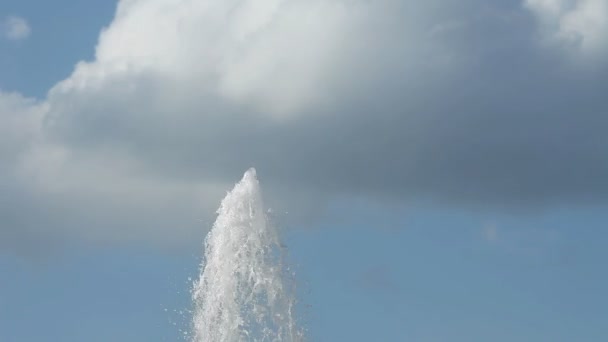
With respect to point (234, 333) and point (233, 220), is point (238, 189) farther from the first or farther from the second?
point (234, 333)

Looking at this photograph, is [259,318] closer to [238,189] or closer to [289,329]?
[289,329]

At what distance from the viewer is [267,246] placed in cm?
11450

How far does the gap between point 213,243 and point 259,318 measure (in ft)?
22.6

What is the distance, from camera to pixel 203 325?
371 ft

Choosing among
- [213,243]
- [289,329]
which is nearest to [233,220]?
[213,243]

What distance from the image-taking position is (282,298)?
371ft

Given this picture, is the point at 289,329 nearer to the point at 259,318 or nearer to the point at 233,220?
the point at 259,318

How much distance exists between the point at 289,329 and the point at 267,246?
642cm

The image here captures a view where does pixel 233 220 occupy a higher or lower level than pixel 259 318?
higher

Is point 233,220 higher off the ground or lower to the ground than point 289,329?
higher

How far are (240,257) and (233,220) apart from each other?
296 centimetres

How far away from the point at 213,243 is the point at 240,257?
2466 millimetres

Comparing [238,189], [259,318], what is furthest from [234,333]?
[238,189]

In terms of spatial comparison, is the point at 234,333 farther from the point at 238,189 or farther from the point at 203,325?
the point at 238,189
